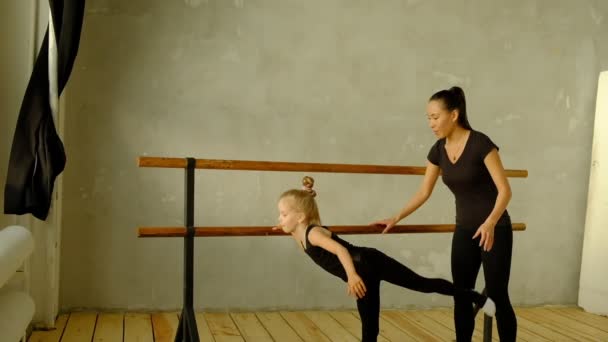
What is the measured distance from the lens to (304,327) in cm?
396

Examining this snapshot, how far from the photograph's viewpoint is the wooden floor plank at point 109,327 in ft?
11.6

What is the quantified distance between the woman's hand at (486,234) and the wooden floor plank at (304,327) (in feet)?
4.17

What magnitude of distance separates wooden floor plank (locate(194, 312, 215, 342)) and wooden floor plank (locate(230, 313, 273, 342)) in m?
0.19

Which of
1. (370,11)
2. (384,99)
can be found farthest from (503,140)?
(370,11)

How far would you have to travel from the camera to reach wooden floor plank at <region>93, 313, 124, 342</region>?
354cm

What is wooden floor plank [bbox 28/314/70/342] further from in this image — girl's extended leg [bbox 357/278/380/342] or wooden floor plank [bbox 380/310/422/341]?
wooden floor plank [bbox 380/310/422/341]

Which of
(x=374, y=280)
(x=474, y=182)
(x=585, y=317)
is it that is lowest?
(x=585, y=317)

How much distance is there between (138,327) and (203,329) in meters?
0.37

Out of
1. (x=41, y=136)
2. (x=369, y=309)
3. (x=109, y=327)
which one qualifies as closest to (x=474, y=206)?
(x=369, y=309)

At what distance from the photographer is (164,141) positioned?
13.5ft

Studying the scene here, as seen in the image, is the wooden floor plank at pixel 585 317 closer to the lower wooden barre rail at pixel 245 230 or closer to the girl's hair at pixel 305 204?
the lower wooden barre rail at pixel 245 230

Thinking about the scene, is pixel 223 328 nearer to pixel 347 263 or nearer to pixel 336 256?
pixel 336 256

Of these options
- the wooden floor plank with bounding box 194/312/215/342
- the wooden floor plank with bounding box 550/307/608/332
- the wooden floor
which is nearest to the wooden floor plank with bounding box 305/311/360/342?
the wooden floor

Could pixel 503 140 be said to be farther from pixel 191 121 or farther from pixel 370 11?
pixel 191 121
